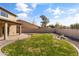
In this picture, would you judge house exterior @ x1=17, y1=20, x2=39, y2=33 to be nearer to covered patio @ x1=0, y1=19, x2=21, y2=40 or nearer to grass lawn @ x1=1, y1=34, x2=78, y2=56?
covered patio @ x1=0, y1=19, x2=21, y2=40

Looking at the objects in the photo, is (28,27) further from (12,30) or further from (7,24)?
(7,24)

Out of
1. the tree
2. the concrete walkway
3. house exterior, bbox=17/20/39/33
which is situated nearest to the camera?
the tree

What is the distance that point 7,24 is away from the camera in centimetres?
922

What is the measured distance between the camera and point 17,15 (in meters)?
8.91

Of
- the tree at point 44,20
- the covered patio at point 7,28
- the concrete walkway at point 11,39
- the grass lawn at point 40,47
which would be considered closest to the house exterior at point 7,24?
the covered patio at point 7,28

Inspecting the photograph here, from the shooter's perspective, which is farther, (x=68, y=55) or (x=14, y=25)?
(x=14, y=25)

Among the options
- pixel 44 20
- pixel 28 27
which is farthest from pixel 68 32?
pixel 28 27

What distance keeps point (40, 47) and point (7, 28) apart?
1.68m

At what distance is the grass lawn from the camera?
8773mm

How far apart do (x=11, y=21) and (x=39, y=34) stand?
1349 millimetres

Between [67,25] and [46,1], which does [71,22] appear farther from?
[46,1]

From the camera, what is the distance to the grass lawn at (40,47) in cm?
877

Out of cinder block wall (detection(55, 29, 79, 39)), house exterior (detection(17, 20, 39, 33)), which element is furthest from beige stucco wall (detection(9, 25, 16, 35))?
cinder block wall (detection(55, 29, 79, 39))

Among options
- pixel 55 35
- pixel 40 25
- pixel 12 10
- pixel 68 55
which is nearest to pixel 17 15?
pixel 12 10
